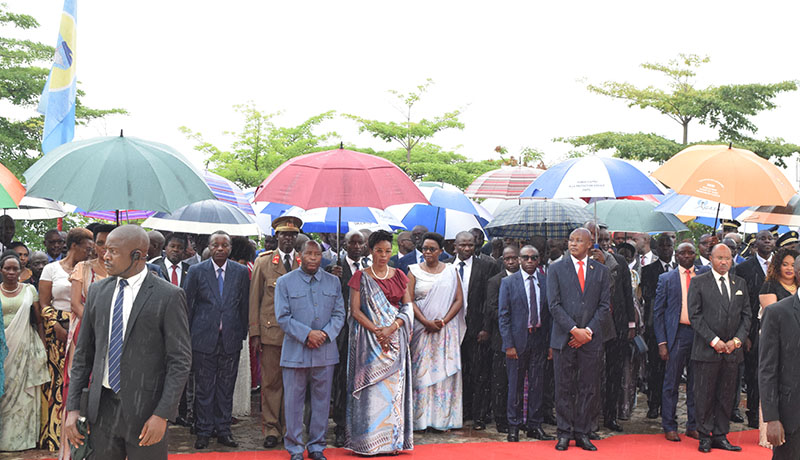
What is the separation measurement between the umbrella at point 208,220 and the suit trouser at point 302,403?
274 cm

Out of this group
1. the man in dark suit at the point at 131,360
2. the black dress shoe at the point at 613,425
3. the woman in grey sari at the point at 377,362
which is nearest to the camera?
the man in dark suit at the point at 131,360

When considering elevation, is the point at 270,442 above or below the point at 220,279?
below

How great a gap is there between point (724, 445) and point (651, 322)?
189 cm

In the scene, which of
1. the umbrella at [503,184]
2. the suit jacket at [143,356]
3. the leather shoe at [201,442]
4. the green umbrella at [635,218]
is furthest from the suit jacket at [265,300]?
the green umbrella at [635,218]

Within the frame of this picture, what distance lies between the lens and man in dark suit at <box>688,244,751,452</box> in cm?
809

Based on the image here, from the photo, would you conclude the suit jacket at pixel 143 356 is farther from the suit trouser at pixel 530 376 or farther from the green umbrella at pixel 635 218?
the green umbrella at pixel 635 218

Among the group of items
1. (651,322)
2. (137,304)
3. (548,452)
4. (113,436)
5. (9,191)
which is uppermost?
(9,191)

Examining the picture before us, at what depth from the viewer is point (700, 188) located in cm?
823

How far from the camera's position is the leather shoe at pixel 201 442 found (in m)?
7.95

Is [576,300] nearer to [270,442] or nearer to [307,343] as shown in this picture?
[307,343]

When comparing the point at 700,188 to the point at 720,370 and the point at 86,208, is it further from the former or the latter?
the point at 86,208

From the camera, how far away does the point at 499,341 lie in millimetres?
8875

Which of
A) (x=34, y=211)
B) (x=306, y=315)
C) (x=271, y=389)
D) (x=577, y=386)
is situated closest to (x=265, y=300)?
(x=306, y=315)

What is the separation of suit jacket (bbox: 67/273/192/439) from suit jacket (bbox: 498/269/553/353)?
4402 millimetres
